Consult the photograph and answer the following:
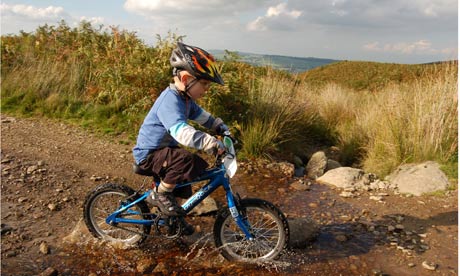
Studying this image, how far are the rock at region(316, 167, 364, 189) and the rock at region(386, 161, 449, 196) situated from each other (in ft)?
1.83

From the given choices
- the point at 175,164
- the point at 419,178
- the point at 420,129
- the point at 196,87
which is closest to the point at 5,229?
the point at 175,164

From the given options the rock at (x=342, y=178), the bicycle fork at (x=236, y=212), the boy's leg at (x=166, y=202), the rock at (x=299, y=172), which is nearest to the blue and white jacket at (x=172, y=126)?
the boy's leg at (x=166, y=202)

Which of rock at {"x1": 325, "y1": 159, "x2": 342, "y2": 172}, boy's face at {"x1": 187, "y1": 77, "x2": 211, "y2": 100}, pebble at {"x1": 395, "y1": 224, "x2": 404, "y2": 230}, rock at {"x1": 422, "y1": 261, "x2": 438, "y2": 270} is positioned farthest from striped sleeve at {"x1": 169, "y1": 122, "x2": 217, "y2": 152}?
rock at {"x1": 325, "y1": 159, "x2": 342, "y2": 172}

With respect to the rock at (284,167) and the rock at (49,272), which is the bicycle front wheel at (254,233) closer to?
the rock at (49,272)

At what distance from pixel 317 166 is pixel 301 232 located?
2.68m

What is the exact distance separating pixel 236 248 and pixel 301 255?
0.65 metres

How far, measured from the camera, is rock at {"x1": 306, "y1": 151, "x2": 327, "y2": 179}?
623cm

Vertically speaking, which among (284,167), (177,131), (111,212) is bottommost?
(284,167)

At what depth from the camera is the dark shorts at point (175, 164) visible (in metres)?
3.17

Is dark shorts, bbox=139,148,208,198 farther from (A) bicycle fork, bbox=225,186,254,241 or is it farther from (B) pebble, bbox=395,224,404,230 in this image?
(B) pebble, bbox=395,224,404,230

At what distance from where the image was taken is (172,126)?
296 centimetres

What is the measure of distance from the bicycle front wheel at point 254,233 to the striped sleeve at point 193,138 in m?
0.68

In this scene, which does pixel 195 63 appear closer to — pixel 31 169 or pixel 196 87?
pixel 196 87

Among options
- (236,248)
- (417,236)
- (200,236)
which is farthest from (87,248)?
(417,236)
